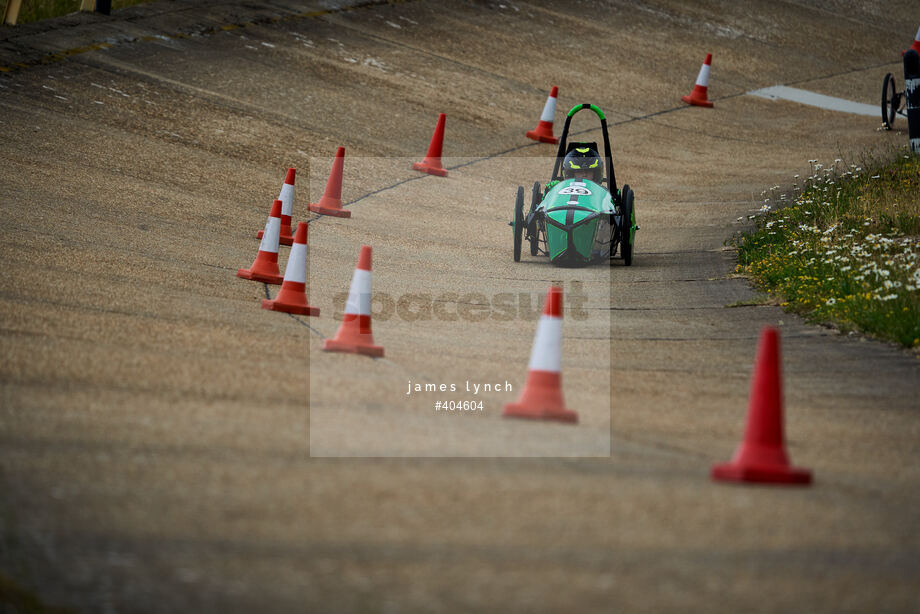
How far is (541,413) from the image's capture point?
19.3ft

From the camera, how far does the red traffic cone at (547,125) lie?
1730 cm

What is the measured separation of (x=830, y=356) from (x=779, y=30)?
18.1 metres

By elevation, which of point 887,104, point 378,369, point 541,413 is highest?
point 887,104

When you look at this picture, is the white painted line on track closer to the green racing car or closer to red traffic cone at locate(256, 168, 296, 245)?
the green racing car

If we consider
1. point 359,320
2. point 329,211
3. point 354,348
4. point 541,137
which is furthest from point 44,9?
point 354,348

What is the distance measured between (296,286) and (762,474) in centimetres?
451

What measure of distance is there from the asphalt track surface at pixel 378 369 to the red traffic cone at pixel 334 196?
0.32 m

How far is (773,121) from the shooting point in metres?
19.3

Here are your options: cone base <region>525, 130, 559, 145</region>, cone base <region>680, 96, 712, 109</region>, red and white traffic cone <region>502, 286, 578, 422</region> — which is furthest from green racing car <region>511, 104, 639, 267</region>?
cone base <region>680, 96, 712, 109</region>

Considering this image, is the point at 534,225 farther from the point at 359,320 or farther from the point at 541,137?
the point at 541,137

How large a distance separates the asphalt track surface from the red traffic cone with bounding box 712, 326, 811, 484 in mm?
116

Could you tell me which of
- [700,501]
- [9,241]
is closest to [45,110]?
[9,241]

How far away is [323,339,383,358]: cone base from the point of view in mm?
7270

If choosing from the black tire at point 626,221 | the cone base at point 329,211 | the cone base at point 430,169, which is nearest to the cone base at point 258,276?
the cone base at point 329,211
